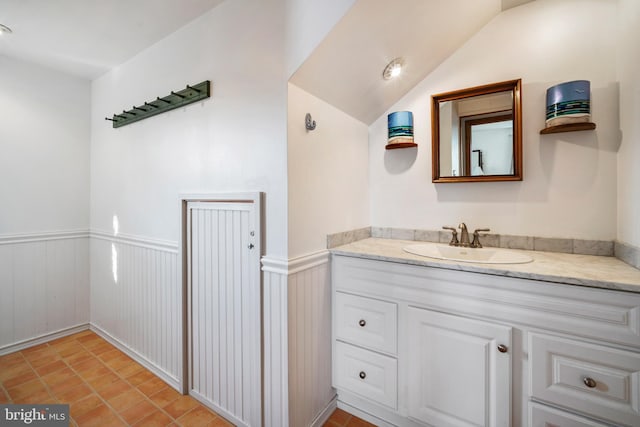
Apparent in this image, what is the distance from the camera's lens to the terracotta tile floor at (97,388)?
5.43 feet

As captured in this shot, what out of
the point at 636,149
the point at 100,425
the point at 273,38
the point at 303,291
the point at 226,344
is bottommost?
the point at 100,425

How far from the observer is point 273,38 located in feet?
4.56

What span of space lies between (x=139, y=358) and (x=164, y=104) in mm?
2046

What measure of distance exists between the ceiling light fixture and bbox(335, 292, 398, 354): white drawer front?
1355mm

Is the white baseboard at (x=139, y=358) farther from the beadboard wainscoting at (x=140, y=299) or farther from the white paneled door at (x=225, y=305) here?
the white paneled door at (x=225, y=305)

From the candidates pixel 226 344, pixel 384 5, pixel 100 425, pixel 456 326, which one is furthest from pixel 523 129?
pixel 100 425

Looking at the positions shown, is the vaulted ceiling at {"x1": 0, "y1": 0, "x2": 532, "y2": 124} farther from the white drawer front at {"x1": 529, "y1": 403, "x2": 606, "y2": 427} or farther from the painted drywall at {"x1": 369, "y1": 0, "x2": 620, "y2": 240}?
the white drawer front at {"x1": 529, "y1": 403, "x2": 606, "y2": 427}

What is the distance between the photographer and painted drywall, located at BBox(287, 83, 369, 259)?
140 cm

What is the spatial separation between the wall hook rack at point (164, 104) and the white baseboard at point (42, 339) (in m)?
2.08

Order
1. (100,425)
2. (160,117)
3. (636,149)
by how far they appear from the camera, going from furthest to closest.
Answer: (160,117) → (100,425) → (636,149)

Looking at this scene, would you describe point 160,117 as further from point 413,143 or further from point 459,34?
point 459,34

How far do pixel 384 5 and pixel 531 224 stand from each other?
57.1 inches

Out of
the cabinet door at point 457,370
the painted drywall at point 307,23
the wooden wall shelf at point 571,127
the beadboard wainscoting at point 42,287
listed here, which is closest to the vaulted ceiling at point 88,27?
the painted drywall at point 307,23

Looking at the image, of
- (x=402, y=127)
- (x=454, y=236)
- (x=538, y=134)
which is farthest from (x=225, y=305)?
(x=538, y=134)
